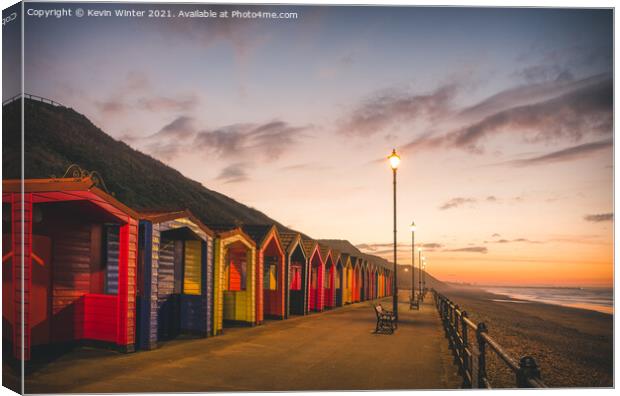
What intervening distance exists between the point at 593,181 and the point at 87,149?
112m

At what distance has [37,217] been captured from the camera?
11664 mm

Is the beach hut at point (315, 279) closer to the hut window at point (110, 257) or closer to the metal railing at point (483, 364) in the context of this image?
the hut window at point (110, 257)

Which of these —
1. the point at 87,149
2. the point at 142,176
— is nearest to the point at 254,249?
the point at 87,149

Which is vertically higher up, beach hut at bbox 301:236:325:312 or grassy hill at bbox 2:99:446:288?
grassy hill at bbox 2:99:446:288

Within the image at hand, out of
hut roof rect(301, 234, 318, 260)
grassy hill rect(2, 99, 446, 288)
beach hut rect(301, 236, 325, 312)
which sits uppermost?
grassy hill rect(2, 99, 446, 288)

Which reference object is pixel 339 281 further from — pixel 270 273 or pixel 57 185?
pixel 57 185

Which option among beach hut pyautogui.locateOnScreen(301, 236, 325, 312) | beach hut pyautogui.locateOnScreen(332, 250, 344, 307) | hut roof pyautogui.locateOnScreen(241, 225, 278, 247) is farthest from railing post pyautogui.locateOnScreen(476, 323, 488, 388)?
beach hut pyautogui.locateOnScreen(332, 250, 344, 307)

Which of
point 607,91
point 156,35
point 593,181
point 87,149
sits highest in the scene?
point 87,149

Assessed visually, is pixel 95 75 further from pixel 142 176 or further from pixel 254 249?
pixel 142 176

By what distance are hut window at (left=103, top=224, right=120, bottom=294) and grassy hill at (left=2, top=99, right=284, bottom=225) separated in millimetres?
61844

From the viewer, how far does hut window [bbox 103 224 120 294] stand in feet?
45.9

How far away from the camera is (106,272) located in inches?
551

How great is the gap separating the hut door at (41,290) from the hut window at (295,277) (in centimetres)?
1792

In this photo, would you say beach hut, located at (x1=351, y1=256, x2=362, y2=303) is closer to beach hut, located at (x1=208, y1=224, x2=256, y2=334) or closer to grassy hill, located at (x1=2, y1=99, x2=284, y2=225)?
beach hut, located at (x1=208, y1=224, x2=256, y2=334)
